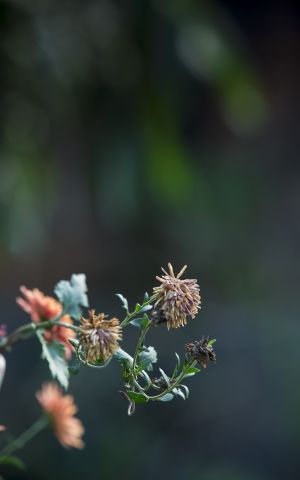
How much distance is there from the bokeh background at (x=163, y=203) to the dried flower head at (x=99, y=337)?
2.04 meters

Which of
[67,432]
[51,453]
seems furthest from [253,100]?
[67,432]

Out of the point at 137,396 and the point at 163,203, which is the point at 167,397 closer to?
the point at 137,396

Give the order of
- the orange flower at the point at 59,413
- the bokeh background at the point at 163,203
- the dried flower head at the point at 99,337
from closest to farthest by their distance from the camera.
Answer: the dried flower head at the point at 99,337, the orange flower at the point at 59,413, the bokeh background at the point at 163,203

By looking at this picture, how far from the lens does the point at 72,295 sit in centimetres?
44

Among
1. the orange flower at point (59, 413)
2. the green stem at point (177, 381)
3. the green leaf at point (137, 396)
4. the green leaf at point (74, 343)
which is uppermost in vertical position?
the green stem at point (177, 381)

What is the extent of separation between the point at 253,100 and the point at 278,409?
0.95 meters

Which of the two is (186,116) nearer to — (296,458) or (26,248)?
(26,248)

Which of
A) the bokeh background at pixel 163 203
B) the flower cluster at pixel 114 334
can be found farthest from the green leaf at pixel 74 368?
the bokeh background at pixel 163 203

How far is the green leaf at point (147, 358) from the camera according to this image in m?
0.41

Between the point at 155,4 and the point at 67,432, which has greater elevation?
the point at 155,4

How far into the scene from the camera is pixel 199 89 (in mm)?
3273

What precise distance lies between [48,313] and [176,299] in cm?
8

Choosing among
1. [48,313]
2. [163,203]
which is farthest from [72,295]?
[163,203]

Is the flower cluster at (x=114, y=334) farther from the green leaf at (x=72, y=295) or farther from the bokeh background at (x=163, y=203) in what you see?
the bokeh background at (x=163, y=203)
